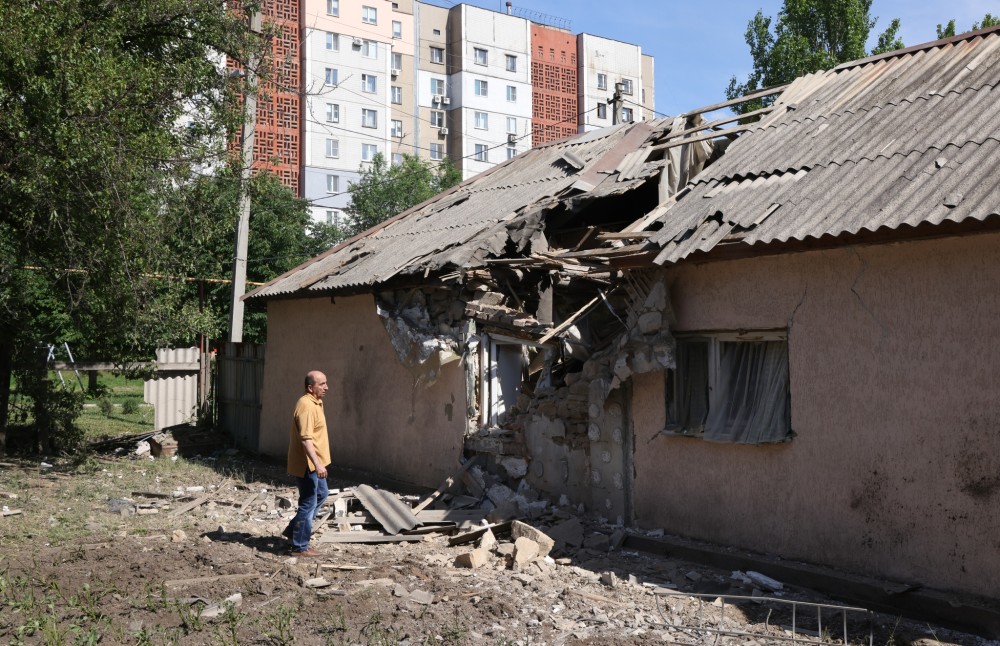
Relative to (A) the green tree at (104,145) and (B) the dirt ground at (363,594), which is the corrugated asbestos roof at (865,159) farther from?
(A) the green tree at (104,145)

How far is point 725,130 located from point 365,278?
5296 mm

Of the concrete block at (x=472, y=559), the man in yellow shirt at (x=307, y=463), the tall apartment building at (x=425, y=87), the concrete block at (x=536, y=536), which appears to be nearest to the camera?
the concrete block at (x=472, y=559)

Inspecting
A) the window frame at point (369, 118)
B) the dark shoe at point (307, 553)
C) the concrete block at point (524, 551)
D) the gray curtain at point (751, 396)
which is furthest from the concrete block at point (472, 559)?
the window frame at point (369, 118)

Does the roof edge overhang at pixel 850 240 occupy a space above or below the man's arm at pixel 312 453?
above

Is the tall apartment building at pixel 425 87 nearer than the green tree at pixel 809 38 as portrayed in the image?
No

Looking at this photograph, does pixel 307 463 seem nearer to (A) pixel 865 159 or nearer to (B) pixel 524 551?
(B) pixel 524 551

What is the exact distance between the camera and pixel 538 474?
10547 millimetres

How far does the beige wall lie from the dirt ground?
0.60 meters

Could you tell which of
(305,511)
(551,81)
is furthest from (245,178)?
(551,81)

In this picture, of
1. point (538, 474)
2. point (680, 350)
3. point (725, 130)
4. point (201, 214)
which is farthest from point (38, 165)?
point (725, 130)

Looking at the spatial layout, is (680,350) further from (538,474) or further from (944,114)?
(944,114)

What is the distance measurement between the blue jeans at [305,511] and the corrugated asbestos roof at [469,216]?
331 cm

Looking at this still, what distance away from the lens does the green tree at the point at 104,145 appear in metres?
9.85

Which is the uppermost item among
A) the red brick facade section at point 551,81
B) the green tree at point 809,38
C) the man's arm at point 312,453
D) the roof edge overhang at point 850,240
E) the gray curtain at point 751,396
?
the red brick facade section at point 551,81
